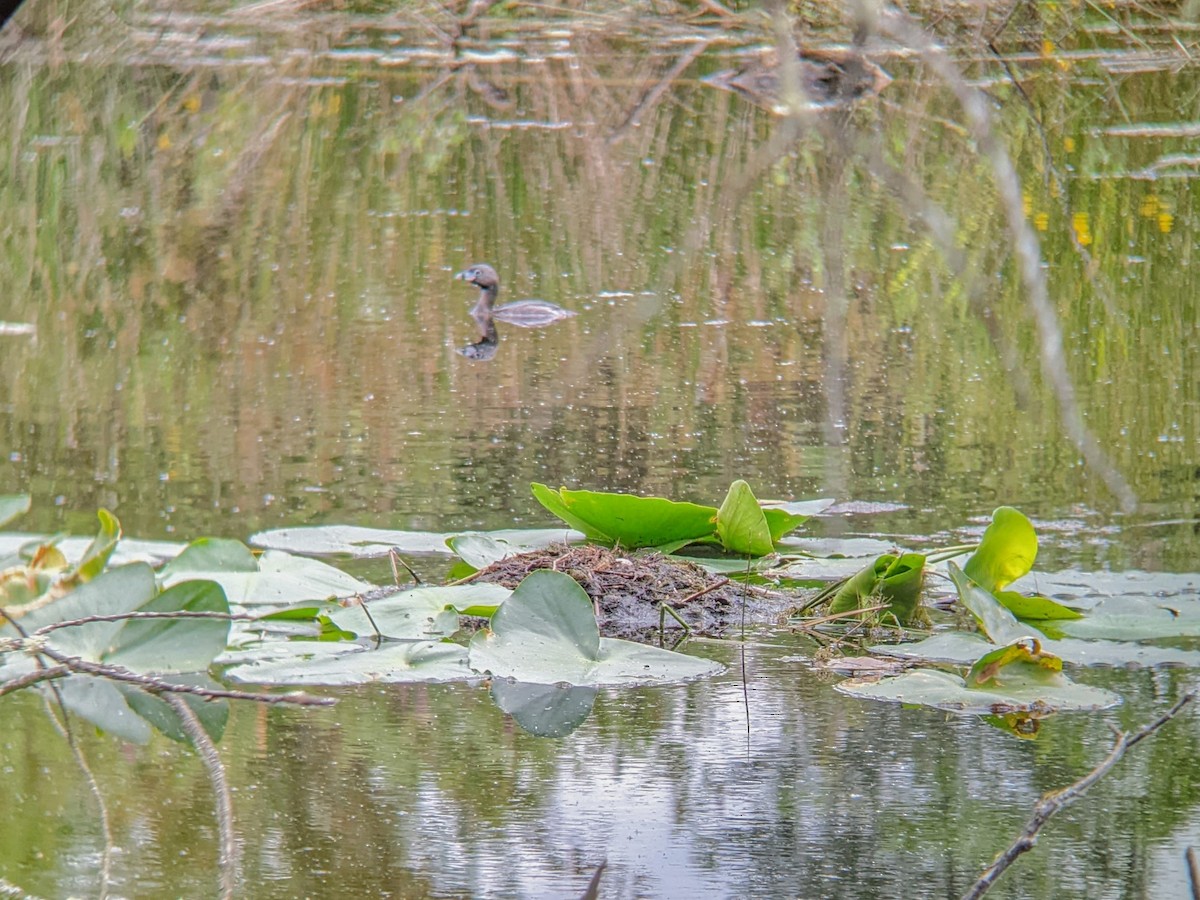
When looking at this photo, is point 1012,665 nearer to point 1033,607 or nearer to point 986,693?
point 986,693

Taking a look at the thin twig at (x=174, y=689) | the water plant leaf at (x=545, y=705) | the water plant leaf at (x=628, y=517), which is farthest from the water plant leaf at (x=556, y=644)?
the thin twig at (x=174, y=689)

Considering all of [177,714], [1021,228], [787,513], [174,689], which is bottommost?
[177,714]

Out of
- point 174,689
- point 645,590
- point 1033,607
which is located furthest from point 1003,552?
point 174,689

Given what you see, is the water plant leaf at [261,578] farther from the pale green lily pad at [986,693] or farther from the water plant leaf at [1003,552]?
the water plant leaf at [1003,552]

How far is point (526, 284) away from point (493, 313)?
0.53 meters

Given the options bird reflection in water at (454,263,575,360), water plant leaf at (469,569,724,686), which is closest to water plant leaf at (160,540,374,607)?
water plant leaf at (469,569,724,686)

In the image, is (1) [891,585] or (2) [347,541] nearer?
(1) [891,585]

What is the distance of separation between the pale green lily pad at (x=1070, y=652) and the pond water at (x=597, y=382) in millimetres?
55

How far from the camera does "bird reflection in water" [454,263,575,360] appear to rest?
196 inches

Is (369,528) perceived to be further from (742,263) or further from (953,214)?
(953,214)

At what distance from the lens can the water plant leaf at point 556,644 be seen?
2334 millimetres

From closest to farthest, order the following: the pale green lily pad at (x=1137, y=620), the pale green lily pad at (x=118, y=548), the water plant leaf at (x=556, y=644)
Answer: the water plant leaf at (x=556, y=644) < the pale green lily pad at (x=1137, y=620) < the pale green lily pad at (x=118, y=548)

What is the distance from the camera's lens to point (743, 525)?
9.19 ft

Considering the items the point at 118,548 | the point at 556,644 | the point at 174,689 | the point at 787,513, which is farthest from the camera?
the point at 787,513
